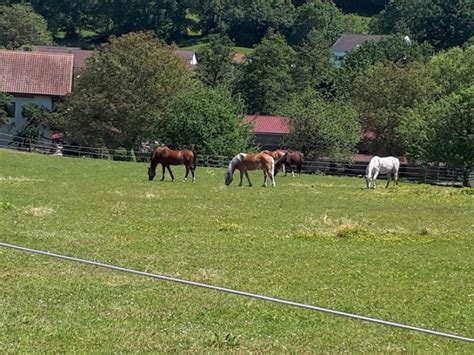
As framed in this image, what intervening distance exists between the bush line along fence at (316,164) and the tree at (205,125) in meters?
1.80

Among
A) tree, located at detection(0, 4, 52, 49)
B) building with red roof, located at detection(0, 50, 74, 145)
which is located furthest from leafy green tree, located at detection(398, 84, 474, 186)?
tree, located at detection(0, 4, 52, 49)

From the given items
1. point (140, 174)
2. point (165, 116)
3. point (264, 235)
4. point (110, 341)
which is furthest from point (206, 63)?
point (110, 341)

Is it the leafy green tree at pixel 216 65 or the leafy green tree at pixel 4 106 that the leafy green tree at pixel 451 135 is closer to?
the leafy green tree at pixel 4 106

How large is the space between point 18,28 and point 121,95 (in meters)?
74.6

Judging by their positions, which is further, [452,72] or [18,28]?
[18,28]

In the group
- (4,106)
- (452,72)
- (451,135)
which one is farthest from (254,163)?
(452,72)

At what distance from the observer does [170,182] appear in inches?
1428

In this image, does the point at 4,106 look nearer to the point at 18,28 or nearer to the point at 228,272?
the point at 18,28

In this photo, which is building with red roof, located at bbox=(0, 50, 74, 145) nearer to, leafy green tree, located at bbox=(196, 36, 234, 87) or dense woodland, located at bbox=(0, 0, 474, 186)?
dense woodland, located at bbox=(0, 0, 474, 186)

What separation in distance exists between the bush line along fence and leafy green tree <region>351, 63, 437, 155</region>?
8218mm

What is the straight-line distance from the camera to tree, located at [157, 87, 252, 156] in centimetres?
6169

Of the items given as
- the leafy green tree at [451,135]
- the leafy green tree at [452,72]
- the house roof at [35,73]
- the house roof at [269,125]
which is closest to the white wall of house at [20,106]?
the house roof at [35,73]

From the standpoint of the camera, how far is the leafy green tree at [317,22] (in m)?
161

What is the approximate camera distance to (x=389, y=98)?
7438 cm
